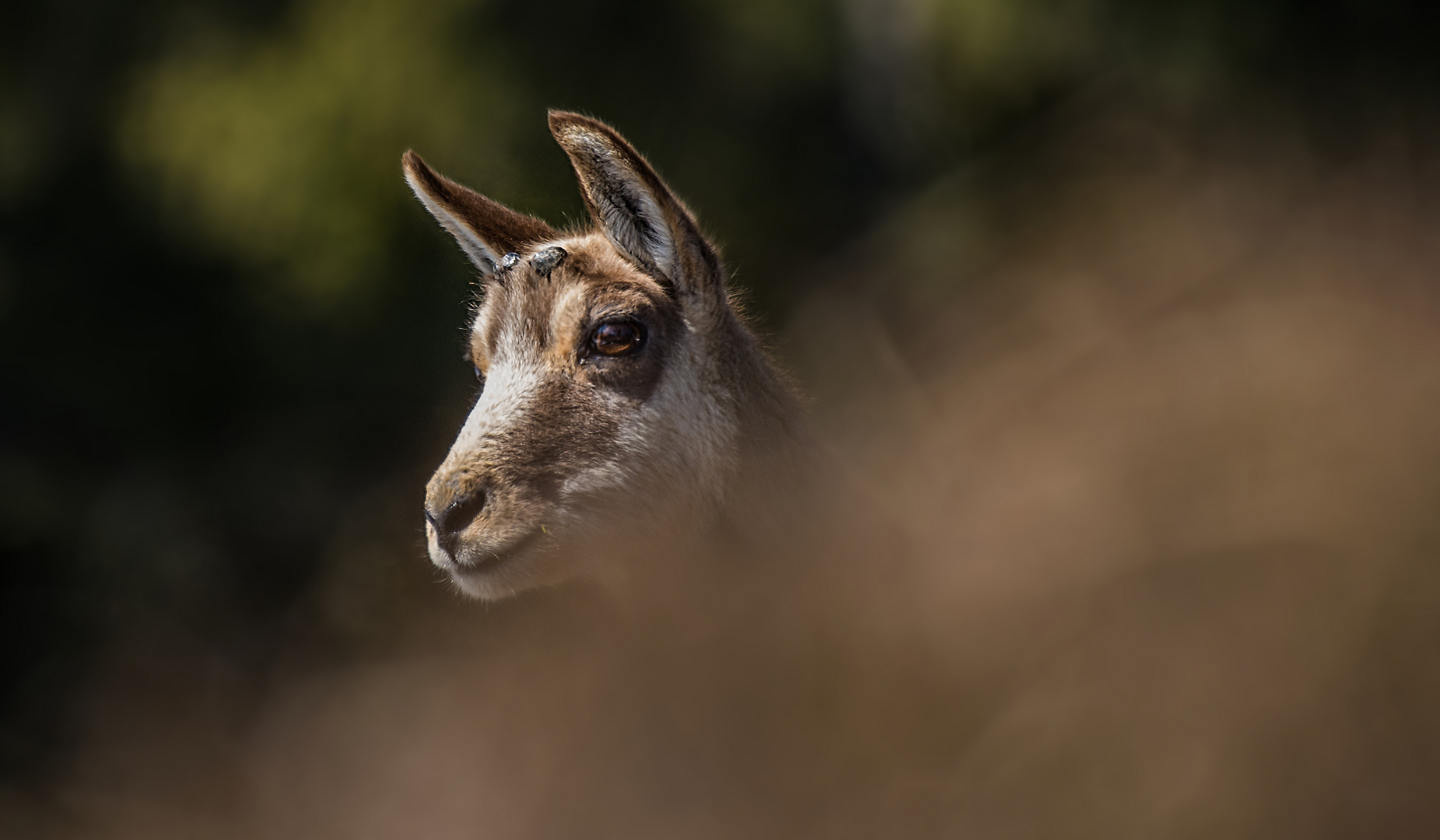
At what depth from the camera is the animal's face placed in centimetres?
310

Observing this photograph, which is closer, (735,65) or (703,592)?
(703,592)

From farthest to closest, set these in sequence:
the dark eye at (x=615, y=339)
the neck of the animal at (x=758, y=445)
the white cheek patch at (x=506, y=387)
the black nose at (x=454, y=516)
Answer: the neck of the animal at (x=758, y=445) < the dark eye at (x=615, y=339) < the white cheek patch at (x=506, y=387) < the black nose at (x=454, y=516)

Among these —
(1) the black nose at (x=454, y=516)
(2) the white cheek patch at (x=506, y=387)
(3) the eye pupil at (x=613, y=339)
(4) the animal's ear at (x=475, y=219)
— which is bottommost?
(1) the black nose at (x=454, y=516)

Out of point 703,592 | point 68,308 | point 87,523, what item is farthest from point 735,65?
point 703,592

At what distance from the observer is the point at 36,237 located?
11859 millimetres

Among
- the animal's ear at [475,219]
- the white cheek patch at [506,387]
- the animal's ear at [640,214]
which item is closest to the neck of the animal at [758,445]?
the animal's ear at [640,214]

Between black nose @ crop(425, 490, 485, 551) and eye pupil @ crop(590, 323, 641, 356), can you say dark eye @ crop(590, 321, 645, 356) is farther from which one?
black nose @ crop(425, 490, 485, 551)

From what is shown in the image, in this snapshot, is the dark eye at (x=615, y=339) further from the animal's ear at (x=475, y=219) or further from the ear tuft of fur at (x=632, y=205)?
the animal's ear at (x=475, y=219)

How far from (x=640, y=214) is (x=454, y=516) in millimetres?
1210

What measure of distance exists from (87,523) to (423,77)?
19.0ft

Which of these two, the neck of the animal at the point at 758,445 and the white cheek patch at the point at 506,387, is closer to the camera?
the white cheek patch at the point at 506,387

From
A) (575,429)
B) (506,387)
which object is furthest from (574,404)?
(506,387)

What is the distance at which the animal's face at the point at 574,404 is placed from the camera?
122 inches

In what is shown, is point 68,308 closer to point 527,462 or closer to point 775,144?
point 775,144
